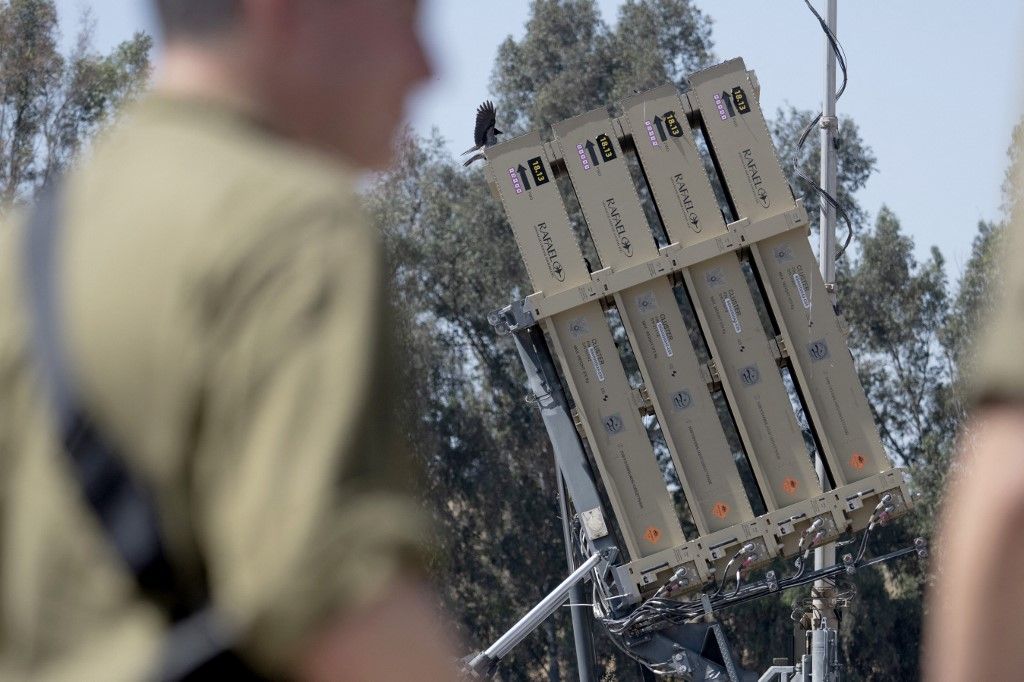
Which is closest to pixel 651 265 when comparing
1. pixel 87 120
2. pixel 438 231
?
pixel 87 120

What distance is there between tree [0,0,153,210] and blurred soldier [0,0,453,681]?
21725mm

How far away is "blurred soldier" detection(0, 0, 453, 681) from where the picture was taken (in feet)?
2.69

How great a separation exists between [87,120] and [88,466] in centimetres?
2265

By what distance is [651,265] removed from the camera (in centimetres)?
1006

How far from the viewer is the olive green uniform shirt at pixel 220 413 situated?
0.82 meters

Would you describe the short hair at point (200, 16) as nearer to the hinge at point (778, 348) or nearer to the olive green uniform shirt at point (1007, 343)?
the olive green uniform shirt at point (1007, 343)

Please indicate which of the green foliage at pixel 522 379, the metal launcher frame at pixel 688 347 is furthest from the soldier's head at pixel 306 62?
the green foliage at pixel 522 379

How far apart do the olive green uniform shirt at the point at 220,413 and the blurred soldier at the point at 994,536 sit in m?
0.35

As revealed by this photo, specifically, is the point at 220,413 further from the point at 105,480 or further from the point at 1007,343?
the point at 1007,343

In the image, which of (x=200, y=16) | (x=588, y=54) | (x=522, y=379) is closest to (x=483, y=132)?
(x=200, y=16)

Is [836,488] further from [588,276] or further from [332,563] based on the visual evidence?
[332,563]

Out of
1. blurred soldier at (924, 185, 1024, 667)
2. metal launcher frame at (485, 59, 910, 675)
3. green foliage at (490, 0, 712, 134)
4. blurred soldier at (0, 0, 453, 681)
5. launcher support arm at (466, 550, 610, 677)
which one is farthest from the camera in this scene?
green foliage at (490, 0, 712, 134)

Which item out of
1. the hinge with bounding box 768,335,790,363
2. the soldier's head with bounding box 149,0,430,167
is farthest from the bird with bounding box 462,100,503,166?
the soldier's head with bounding box 149,0,430,167

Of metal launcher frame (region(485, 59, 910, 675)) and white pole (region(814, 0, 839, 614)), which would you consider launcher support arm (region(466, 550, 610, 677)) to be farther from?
white pole (region(814, 0, 839, 614))
